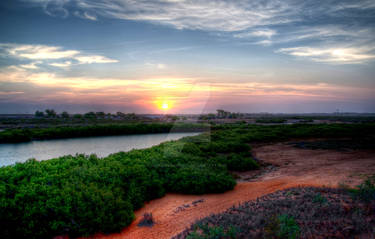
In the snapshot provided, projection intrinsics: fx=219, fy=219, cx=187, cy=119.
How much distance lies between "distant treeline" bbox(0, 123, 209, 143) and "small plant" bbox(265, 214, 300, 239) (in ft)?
101

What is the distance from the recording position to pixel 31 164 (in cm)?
845

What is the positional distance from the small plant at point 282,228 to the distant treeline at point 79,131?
3082 centimetres

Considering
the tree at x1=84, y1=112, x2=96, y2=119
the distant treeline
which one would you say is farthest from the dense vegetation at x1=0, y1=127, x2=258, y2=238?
the tree at x1=84, y1=112, x2=96, y2=119

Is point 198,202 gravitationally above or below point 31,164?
below

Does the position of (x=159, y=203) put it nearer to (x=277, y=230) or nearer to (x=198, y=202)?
(x=198, y=202)

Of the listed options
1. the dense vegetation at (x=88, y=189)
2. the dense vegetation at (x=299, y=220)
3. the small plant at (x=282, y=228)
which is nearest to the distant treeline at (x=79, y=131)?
the dense vegetation at (x=88, y=189)

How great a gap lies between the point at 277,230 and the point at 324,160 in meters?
12.5

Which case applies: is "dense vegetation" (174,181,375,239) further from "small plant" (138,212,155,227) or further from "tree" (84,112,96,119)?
"tree" (84,112,96,119)

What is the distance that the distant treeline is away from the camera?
2674 centimetres

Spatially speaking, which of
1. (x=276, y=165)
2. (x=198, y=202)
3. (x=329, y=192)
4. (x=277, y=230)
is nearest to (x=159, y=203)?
(x=198, y=202)

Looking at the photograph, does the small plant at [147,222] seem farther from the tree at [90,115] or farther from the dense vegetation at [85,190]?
the tree at [90,115]

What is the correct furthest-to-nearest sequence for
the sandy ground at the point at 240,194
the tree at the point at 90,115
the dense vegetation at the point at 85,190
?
1. the tree at the point at 90,115
2. the sandy ground at the point at 240,194
3. the dense vegetation at the point at 85,190

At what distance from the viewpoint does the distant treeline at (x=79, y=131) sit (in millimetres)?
26736

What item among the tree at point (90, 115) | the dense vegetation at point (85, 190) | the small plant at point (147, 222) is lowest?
the small plant at point (147, 222)
